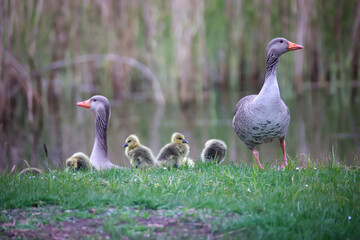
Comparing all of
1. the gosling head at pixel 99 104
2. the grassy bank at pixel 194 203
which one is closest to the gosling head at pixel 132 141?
the gosling head at pixel 99 104

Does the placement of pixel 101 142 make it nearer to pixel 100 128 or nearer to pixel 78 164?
pixel 100 128

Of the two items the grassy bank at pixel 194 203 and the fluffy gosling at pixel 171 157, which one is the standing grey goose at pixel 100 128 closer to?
the fluffy gosling at pixel 171 157

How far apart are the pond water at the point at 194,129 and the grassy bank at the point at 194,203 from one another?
4.56 meters

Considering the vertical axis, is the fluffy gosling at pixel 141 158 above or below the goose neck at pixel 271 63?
below

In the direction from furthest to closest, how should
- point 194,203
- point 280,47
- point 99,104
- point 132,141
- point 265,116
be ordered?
point 99,104 → point 280,47 → point 132,141 → point 265,116 → point 194,203

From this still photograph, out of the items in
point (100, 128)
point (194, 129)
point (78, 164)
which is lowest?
point (194, 129)

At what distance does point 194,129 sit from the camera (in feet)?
42.3

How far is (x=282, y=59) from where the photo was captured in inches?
529

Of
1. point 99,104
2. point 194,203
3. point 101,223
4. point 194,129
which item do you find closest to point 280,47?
point 99,104

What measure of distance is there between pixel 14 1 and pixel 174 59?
4.38m

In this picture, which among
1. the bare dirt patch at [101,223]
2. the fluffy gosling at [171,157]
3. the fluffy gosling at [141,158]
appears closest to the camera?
Result: the bare dirt patch at [101,223]

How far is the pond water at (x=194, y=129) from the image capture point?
11172mm

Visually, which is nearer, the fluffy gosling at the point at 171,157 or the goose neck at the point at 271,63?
the fluffy gosling at the point at 171,157

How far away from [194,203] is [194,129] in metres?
8.20
